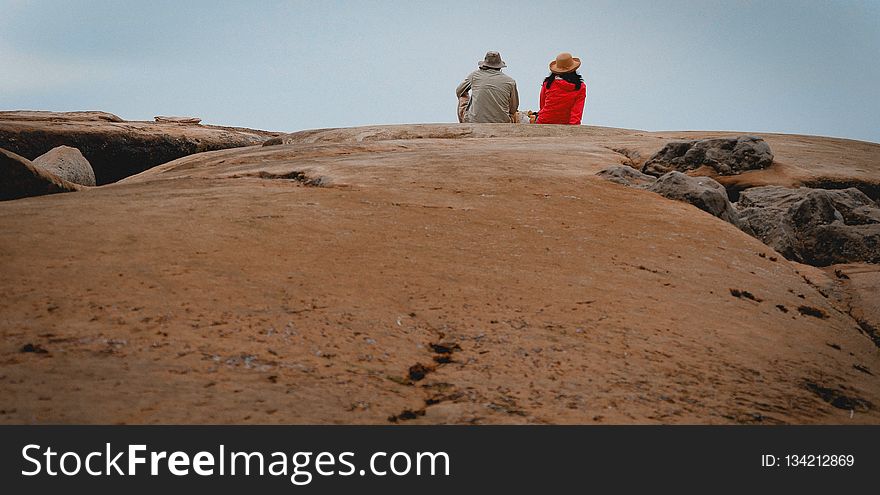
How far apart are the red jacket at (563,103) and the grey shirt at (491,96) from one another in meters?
0.44

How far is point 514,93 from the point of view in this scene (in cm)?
1009

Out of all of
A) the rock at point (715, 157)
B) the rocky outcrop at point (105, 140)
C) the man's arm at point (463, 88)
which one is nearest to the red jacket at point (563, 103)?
the man's arm at point (463, 88)

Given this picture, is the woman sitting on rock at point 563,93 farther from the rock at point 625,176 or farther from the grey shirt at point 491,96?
the rock at point 625,176

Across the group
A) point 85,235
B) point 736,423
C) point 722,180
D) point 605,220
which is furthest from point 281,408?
point 722,180

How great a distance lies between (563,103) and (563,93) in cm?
13

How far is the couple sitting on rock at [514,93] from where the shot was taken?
9914 mm

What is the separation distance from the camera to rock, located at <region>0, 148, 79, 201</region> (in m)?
4.63

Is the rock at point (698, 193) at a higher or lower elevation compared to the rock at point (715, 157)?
lower

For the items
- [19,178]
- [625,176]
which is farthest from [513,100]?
[19,178]

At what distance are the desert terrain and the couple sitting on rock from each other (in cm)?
515

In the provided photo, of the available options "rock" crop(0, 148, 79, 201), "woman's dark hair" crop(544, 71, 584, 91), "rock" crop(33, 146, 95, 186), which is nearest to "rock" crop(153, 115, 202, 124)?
"rock" crop(33, 146, 95, 186)

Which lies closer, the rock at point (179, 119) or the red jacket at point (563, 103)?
the red jacket at point (563, 103)

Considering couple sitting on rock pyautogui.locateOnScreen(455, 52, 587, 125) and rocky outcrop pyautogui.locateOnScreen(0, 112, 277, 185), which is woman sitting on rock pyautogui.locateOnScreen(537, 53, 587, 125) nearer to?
couple sitting on rock pyautogui.locateOnScreen(455, 52, 587, 125)

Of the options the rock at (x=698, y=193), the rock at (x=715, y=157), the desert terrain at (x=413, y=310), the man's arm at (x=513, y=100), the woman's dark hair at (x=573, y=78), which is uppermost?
the woman's dark hair at (x=573, y=78)
